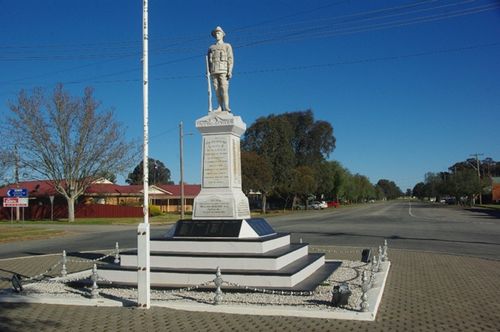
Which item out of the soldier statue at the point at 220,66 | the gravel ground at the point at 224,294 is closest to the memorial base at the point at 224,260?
the gravel ground at the point at 224,294

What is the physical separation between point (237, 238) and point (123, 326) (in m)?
4.73

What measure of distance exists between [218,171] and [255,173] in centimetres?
5504

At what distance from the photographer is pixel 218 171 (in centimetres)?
1367

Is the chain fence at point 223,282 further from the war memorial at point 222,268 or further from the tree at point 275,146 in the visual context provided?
the tree at point 275,146

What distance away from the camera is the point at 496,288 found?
11469mm

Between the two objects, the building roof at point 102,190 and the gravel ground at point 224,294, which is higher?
the building roof at point 102,190

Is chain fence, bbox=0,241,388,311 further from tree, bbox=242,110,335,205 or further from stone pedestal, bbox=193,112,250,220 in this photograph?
tree, bbox=242,110,335,205

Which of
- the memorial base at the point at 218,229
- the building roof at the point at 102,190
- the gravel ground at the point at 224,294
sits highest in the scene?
the building roof at the point at 102,190

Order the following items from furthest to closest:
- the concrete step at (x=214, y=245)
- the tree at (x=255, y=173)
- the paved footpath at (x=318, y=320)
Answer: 1. the tree at (x=255, y=173)
2. the concrete step at (x=214, y=245)
3. the paved footpath at (x=318, y=320)

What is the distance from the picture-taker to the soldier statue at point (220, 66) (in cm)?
1423

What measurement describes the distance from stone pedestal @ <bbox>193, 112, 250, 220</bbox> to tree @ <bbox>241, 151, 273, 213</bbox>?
175ft

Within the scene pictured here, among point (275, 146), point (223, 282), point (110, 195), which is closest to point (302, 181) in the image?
point (275, 146)

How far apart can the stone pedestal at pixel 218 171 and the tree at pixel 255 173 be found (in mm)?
53315

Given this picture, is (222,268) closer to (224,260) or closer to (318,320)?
(224,260)
